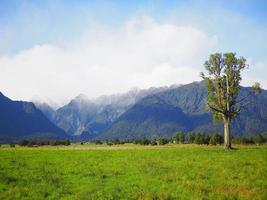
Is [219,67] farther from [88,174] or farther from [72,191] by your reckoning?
[72,191]

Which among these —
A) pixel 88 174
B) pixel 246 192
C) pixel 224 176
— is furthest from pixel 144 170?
pixel 246 192

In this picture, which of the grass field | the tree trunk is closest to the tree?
the tree trunk

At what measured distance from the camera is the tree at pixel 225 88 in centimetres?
7731

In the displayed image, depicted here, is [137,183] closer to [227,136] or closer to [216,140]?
[227,136]

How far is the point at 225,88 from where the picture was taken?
78188 mm

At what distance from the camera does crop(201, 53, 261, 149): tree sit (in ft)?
254

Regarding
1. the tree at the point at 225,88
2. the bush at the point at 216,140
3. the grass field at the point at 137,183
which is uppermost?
the tree at the point at 225,88

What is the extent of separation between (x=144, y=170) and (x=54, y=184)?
1030 centimetres

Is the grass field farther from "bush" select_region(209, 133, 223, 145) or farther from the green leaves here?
"bush" select_region(209, 133, 223, 145)

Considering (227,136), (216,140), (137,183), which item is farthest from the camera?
(216,140)

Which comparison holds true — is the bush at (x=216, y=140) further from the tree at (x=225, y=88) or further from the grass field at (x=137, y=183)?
the grass field at (x=137, y=183)

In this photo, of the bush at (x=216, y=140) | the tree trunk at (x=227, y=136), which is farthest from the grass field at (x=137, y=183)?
the bush at (x=216, y=140)

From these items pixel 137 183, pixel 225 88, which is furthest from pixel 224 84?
pixel 137 183

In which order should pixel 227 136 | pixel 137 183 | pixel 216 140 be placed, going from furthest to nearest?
pixel 216 140 → pixel 227 136 → pixel 137 183
